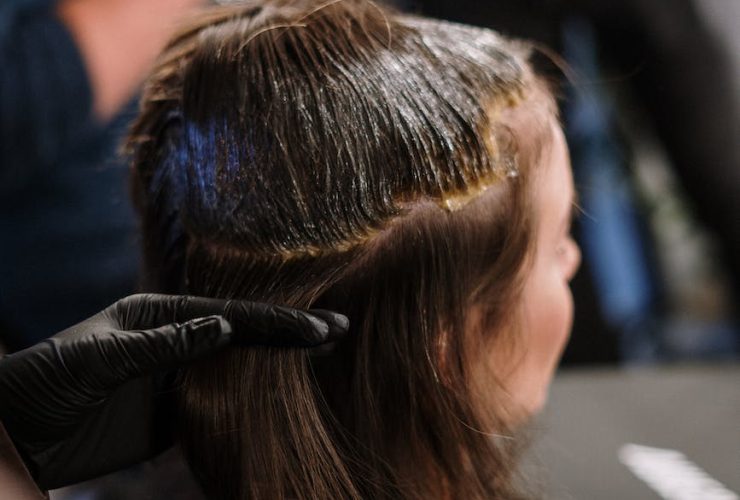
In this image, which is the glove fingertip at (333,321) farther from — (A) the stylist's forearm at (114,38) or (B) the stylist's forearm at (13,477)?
(A) the stylist's forearm at (114,38)

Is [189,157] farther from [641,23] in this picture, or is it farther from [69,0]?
[641,23]

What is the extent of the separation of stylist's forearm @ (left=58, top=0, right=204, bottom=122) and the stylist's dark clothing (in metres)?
0.03

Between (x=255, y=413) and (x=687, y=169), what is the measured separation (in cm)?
130

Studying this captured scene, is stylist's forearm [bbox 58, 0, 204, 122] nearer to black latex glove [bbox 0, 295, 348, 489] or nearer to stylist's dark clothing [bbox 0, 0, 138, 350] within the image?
stylist's dark clothing [bbox 0, 0, 138, 350]

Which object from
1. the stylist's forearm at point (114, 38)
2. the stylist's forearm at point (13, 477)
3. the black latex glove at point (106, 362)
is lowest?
the stylist's forearm at point (13, 477)

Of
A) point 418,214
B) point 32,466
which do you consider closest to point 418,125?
point 418,214

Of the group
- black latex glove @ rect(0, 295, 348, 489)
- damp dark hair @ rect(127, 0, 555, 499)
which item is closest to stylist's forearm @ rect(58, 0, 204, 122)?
damp dark hair @ rect(127, 0, 555, 499)

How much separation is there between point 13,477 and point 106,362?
173mm

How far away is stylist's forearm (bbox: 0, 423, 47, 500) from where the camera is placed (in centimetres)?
69

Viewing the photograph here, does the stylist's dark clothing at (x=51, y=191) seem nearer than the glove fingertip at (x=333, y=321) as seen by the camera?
No

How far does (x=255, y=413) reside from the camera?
2.44 feet

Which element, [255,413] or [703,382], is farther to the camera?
[703,382]

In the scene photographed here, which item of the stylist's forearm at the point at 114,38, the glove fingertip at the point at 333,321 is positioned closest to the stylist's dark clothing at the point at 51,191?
the stylist's forearm at the point at 114,38

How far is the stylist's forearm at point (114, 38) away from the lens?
145cm
